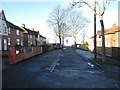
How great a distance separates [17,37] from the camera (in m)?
39.2

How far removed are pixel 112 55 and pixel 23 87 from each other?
14383 mm

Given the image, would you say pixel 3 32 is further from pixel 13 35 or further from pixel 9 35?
pixel 13 35

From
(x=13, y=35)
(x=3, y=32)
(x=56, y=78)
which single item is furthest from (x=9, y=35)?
(x=56, y=78)

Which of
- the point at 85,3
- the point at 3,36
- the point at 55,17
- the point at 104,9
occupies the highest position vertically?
the point at 55,17

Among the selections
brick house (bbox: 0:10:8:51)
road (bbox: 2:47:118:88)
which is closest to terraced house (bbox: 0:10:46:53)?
brick house (bbox: 0:10:8:51)

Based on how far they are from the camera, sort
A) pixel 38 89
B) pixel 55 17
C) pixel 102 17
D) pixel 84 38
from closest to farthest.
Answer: pixel 38 89 < pixel 102 17 < pixel 55 17 < pixel 84 38

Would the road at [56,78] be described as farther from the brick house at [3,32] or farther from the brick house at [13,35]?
the brick house at [13,35]

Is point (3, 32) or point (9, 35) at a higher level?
point (3, 32)

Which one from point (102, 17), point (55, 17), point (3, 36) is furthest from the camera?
point (55, 17)

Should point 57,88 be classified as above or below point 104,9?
below

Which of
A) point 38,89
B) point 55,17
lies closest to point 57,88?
point 38,89

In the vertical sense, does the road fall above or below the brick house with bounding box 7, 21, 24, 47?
below

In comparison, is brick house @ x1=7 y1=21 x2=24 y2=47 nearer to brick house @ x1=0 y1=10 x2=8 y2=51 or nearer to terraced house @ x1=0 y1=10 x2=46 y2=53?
terraced house @ x1=0 y1=10 x2=46 y2=53

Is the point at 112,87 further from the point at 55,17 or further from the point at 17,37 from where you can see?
the point at 55,17
